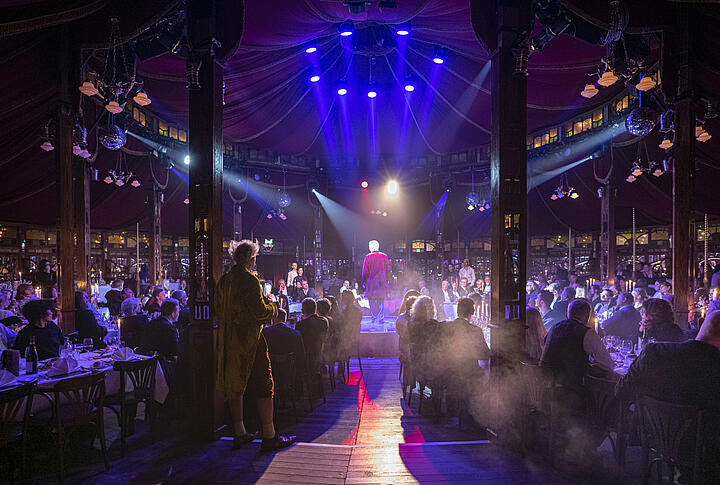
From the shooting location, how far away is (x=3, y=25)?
141 inches

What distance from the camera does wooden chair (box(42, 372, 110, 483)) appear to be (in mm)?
3023

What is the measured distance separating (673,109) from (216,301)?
5727mm

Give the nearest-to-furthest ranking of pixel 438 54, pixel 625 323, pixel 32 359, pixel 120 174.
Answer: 1. pixel 32 359
2. pixel 625 323
3. pixel 438 54
4. pixel 120 174

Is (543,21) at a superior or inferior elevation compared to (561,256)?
superior

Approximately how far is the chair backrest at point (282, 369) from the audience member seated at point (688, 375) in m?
3.02

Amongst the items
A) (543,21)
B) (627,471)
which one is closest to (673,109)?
(543,21)

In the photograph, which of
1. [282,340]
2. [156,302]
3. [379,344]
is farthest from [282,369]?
[379,344]

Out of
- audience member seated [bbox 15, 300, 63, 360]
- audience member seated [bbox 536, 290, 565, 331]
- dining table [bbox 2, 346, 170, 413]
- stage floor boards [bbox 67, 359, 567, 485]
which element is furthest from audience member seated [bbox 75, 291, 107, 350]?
audience member seated [bbox 536, 290, 565, 331]

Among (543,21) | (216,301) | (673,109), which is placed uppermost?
(543,21)

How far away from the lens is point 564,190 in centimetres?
1141

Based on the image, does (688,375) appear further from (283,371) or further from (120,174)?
(120,174)

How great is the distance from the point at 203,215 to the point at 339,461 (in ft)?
7.87

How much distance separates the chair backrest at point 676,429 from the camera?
2.43 meters

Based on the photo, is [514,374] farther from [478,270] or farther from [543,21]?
[478,270]
